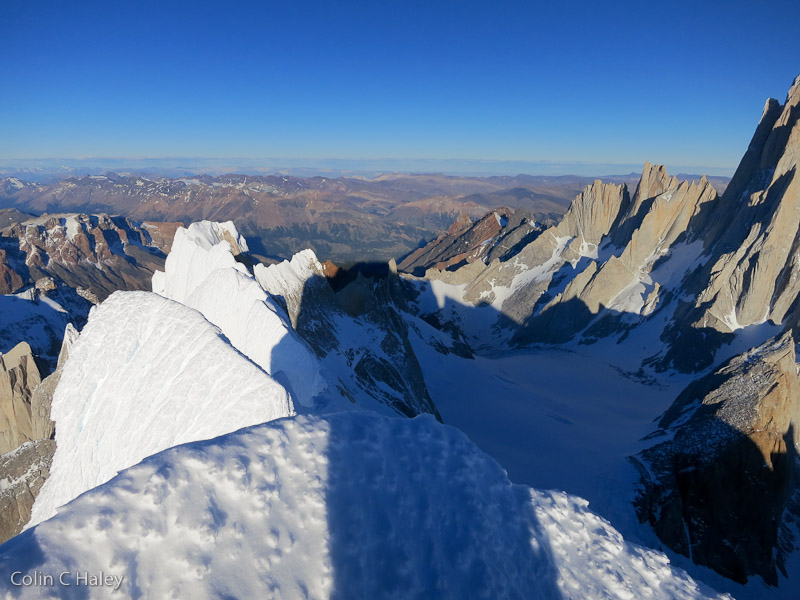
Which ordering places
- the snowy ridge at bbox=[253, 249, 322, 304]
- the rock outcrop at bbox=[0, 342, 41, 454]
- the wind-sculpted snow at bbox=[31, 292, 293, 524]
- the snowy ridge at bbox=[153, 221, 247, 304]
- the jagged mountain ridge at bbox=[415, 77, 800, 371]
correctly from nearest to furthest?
the wind-sculpted snow at bbox=[31, 292, 293, 524], the rock outcrop at bbox=[0, 342, 41, 454], the snowy ridge at bbox=[253, 249, 322, 304], the snowy ridge at bbox=[153, 221, 247, 304], the jagged mountain ridge at bbox=[415, 77, 800, 371]

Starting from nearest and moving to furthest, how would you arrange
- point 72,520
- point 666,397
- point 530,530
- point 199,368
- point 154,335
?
point 72,520 < point 530,530 < point 199,368 < point 154,335 < point 666,397

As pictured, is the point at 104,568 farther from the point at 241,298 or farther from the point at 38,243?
the point at 38,243

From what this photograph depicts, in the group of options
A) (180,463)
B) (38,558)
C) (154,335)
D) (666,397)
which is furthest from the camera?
(666,397)

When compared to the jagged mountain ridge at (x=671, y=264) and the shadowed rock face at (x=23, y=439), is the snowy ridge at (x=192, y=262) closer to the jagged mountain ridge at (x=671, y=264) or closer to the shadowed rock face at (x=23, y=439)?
the shadowed rock face at (x=23, y=439)

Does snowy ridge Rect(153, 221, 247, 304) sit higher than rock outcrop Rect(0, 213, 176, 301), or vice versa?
snowy ridge Rect(153, 221, 247, 304)

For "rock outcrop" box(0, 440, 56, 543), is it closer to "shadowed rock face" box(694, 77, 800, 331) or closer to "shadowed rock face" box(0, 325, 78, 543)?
"shadowed rock face" box(0, 325, 78, 543)

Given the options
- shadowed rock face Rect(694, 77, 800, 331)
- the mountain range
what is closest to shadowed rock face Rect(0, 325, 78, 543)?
the mountain range

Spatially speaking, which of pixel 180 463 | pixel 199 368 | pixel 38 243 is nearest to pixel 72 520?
pixel 180 463

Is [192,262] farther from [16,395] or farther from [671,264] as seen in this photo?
[671,264]
